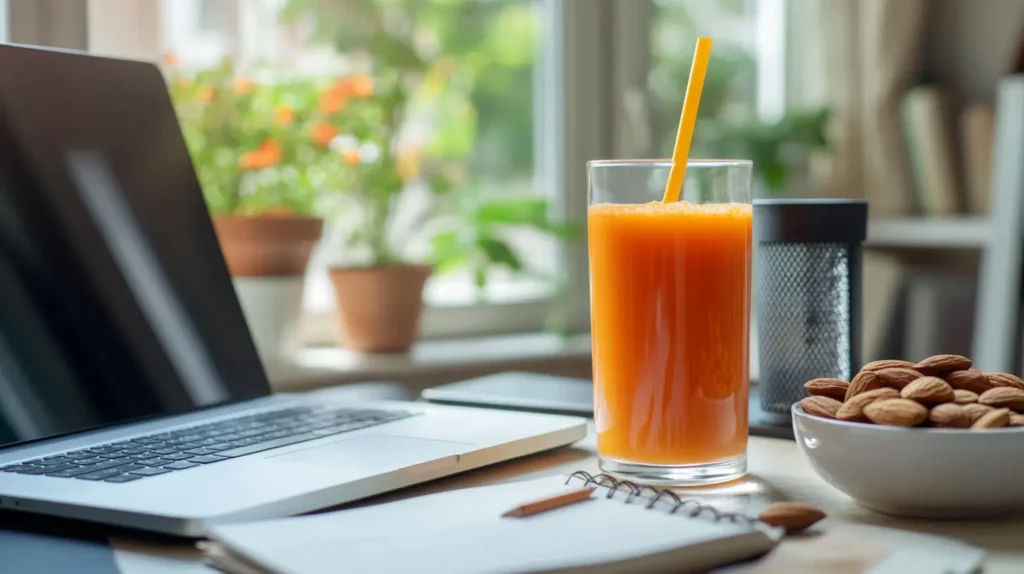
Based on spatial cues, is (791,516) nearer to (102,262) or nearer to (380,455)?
(380,455)

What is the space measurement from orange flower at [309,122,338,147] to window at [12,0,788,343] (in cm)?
17

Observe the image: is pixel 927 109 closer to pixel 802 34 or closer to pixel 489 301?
pixel 802 34

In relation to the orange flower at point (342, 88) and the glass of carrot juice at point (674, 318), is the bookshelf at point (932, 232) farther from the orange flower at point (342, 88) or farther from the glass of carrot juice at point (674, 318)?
the glass of carrot juice at point (674, 318)

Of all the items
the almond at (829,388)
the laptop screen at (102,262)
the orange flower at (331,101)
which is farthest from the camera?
the orange flower at (331,101)

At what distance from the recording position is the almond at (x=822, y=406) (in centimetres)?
71

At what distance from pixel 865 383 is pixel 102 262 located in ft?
2.10

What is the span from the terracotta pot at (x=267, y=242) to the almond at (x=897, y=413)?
1.25m

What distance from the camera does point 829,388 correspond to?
76cm

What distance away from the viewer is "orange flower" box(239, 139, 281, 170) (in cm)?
183

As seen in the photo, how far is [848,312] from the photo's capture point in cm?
97

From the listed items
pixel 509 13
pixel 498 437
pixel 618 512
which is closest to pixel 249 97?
pixel 509 13

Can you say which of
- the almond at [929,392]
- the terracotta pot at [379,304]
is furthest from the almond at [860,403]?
the terracotta pot at [379,304]

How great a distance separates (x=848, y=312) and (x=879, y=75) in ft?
5.89

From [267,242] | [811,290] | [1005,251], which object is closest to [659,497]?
[811,290]
